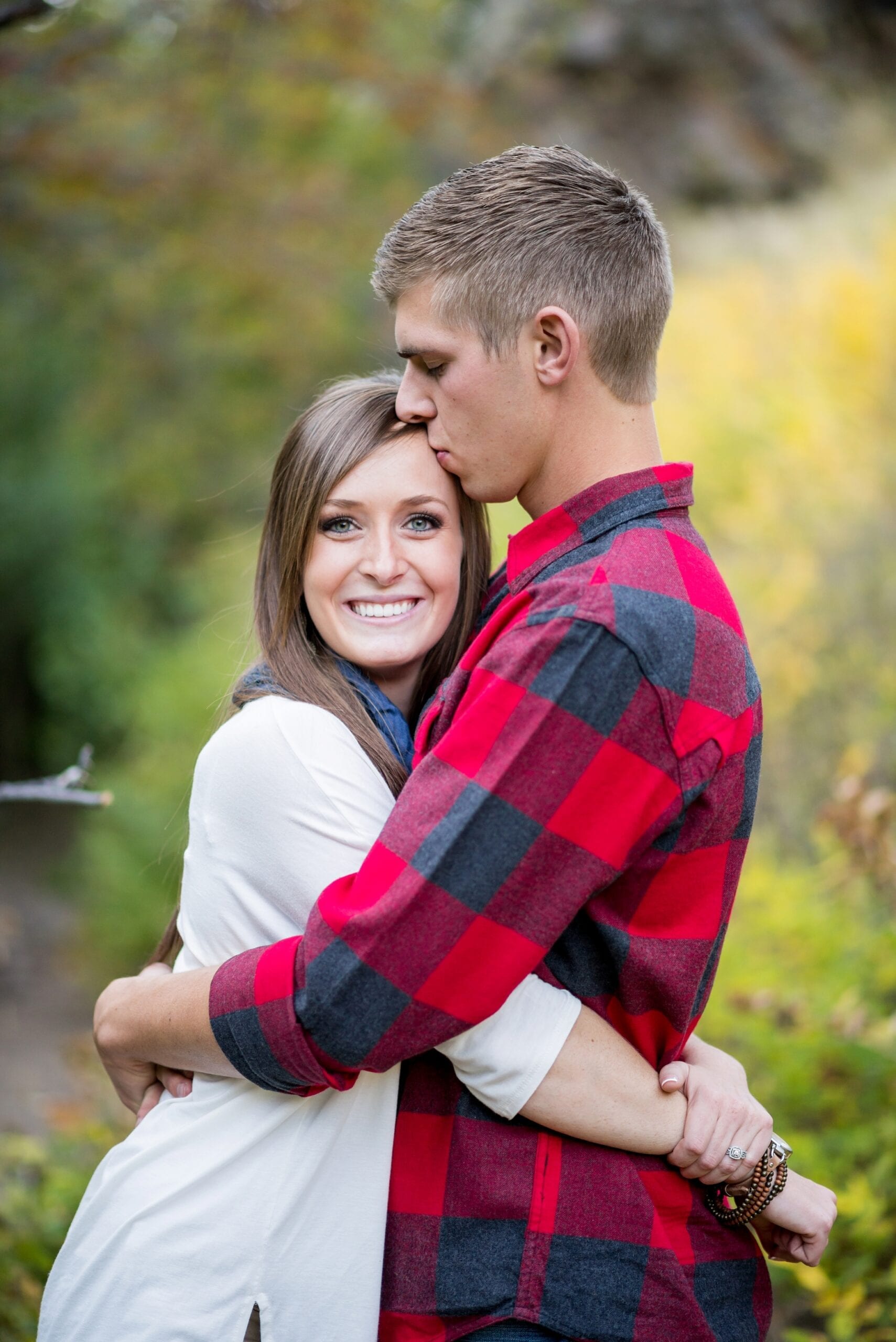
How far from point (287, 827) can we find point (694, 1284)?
2.71 ft

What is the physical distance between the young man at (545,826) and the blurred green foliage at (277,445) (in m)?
0.80

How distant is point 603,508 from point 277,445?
9.93 m

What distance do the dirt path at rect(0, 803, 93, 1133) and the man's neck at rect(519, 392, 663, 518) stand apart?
3389 mm

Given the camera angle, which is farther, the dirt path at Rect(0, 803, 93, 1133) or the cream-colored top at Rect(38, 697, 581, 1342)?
the dirt path at Rect(0, 803, 93, 1133)

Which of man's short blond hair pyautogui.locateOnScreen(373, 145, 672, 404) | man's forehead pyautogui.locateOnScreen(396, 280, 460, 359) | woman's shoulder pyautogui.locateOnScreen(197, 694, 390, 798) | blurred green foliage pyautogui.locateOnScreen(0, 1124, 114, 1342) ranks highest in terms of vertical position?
man's short blond hair pyautogui.locateOnScreen(373, 145, 672, 404)

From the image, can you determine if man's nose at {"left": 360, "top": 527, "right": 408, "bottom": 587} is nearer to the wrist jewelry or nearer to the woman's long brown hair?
the woman's long brown hair

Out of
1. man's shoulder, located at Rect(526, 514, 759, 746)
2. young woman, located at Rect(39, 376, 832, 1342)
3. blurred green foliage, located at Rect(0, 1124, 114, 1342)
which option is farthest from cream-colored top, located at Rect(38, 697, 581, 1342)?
blurred green foliage, located at Rect(0, 1124, 114, 1342)

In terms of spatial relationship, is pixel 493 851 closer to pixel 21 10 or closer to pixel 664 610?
pixel 664 610

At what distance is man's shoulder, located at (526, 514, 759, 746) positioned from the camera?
1.39 m

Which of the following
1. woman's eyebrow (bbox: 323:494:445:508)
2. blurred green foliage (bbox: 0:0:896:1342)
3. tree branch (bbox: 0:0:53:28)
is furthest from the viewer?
blurred green foliage (bbox: 0:0:896:1342)

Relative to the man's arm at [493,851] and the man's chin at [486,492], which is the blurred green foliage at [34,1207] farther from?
the man's chin at [486,492]

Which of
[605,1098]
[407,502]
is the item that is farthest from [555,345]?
[605,1098]

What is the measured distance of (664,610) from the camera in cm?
143

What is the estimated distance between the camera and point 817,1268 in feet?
8.95
